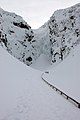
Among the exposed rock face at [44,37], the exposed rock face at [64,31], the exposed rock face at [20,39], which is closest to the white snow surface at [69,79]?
the exposed rock face at [64,31]

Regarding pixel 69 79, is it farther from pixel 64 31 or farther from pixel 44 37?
pixel 44 37

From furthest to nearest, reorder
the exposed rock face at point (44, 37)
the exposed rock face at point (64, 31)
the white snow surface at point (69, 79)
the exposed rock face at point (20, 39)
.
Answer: the exposed rock face at point (20, 39), the exposed rock face at point (44, 37), the exposed rock face at point (64, 31), the white snow surface at point (69, 79)

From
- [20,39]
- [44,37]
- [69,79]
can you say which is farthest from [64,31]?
[69,79]

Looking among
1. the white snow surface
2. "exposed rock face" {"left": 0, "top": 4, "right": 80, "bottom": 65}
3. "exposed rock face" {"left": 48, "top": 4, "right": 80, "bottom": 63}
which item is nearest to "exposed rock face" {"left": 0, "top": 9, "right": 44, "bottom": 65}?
"exposed rock face" {"left": 0, "top": 4, "right": 80, "bottom": 65}

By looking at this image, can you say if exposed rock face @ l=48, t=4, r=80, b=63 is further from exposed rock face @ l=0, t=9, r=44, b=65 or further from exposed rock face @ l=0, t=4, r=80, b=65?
exposed rock face @ l=0, t=9, r=44, b=65

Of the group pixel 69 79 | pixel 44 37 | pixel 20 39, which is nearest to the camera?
pixel 69 79

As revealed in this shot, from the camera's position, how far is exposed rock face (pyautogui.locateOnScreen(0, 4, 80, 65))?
90550mm

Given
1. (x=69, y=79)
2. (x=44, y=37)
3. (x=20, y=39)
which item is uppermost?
(x=44, y=37)

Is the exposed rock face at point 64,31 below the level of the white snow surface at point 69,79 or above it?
above

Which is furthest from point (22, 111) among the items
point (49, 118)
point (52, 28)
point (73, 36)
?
point (52, 28)

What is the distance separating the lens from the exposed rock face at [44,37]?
90550 mm

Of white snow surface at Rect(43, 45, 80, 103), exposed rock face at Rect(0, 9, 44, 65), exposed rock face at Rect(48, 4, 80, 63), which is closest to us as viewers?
white snow surface at Rect(43, 45, 80, 103)

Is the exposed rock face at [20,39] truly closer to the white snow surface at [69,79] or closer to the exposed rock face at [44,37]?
the exposed rock face at [44,37]

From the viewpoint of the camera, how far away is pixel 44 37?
141 m
